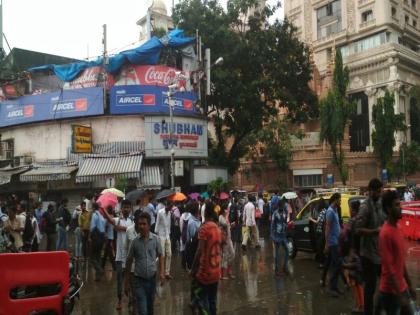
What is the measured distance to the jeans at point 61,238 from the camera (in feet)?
45.4

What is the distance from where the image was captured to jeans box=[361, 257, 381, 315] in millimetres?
5906

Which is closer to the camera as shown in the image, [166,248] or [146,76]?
[166,248]

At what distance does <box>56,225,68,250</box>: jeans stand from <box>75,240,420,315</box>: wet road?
7.10 ft

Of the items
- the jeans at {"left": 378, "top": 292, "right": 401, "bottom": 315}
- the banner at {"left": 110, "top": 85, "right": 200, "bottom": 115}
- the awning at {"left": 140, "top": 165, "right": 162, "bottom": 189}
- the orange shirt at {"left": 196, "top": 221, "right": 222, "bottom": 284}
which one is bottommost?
the jeans at {"left": 378, "top": 292, "right": 401, "bottom": 315}

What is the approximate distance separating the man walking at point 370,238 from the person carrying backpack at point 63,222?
968 cm

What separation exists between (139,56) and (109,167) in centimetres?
615

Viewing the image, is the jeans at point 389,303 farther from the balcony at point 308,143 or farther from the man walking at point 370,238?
the balcony at point 308,143

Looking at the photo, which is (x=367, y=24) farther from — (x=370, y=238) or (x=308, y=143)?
(x=370, y=238)

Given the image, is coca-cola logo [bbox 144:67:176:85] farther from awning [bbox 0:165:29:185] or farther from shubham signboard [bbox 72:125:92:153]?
awning [bbox 0:165:29:185]

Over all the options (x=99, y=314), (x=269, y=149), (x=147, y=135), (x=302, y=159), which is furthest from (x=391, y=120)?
(x=99, y=314)

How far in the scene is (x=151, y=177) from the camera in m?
24.4

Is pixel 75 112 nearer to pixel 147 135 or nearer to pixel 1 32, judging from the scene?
pixel 147 135

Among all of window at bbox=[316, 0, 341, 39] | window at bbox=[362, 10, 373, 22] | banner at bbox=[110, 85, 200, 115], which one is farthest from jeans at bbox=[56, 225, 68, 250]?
window at bbox=[316, 0, 341, 39]

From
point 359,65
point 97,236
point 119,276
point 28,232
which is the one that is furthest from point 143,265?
point 359,65
